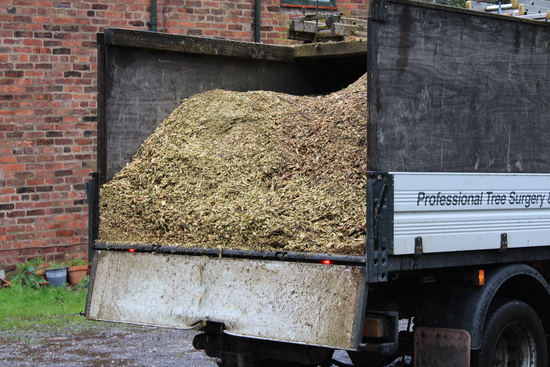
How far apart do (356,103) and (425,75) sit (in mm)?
1030

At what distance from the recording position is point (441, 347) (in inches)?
190

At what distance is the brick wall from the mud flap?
560 cm

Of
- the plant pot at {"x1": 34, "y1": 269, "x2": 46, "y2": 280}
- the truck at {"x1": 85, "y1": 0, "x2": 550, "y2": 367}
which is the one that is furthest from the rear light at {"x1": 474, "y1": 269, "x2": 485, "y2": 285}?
the plant pot at {"x1": 34, "y1": 269, "x2": 46, "y2": 280}

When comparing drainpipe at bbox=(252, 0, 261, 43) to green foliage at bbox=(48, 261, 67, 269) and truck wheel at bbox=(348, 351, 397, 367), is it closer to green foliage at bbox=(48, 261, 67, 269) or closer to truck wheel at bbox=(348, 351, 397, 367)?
green foliage at bbox=(48, 261, 67, 269)

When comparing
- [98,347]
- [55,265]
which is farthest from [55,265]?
[98,347]

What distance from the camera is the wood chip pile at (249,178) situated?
15.2 feet

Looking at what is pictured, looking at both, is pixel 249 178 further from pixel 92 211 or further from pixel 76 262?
pixel 76 262

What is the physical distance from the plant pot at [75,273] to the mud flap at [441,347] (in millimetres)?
5492

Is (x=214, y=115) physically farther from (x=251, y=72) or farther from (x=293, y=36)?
(x=293, y=36)

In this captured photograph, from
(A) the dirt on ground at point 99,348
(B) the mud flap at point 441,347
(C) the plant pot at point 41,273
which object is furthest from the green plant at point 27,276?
(B) the mud flap at point 441,347

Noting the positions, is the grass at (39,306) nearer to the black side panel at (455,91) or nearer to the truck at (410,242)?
the truck at (410,242)

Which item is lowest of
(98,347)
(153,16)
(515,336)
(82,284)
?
(98,347)

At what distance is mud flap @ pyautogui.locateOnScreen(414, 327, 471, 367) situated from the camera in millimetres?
4723

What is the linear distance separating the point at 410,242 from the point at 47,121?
239 inches
